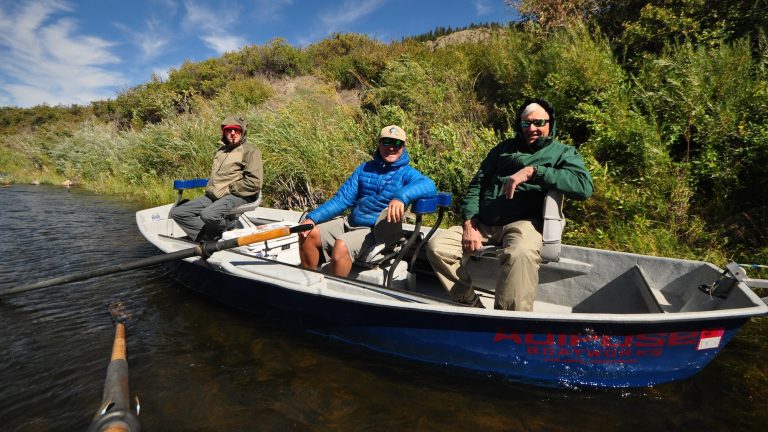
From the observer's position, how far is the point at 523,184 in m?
3.12

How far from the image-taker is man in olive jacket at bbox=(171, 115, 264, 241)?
16.5 feet

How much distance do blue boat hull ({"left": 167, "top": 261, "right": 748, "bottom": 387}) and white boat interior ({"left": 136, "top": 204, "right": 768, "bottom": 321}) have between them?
0.12 m

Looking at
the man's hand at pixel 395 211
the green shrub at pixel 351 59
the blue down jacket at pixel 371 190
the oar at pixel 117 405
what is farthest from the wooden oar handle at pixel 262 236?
the green shrub at pixel 351 59

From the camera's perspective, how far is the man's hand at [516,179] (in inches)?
114

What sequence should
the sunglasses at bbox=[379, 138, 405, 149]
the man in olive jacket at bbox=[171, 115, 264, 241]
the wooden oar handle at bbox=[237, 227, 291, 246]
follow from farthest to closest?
1. the man in olive jacket at bbox=[171, 115, 264, 241]
2. the sunglasses at bbox=[379, 138, 405, 149]
3. the wooden oar handle at bbox=[237, 227, 291, 246]

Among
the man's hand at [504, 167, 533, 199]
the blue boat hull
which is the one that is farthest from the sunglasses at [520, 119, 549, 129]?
the blue boat hull

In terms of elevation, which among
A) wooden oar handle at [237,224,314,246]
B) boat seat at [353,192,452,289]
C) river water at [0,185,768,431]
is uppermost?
wooden oar handle at [237,224,314,246]

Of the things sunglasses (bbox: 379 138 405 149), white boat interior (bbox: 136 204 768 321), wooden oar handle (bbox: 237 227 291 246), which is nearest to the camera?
white boat interior (bbox: 136 204 768 321)

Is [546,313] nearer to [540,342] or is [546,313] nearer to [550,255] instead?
[540,342]

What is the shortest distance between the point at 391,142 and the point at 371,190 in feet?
1.66

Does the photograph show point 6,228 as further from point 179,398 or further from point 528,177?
point 528,177

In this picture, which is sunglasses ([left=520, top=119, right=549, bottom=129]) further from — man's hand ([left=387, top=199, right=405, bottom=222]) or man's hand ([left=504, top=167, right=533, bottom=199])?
man's hand ([left=387, top=199, right=405, bottom=222])

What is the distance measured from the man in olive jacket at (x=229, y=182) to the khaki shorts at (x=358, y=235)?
167 centimetres

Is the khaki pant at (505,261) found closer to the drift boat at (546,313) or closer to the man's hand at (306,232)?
the drift boat at (546,313)
